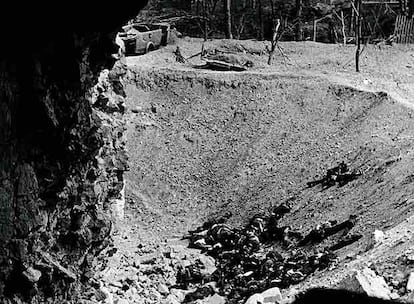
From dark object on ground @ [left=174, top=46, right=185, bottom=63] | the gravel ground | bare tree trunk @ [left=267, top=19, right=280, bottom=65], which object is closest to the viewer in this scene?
the gravel ground

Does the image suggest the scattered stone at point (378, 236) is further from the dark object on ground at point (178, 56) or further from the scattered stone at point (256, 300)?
the dark object on ground at point (178, 56)

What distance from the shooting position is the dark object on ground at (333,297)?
8.79m

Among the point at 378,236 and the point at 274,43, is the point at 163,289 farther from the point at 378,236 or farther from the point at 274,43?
the point at 274,43

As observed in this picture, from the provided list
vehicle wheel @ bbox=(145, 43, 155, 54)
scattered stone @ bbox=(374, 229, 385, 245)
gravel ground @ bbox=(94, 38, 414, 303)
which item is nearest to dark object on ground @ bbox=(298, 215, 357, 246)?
gravel ground @ bbox=(94, 38, 414, 303)

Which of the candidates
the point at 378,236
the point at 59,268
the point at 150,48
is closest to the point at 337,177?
the point at 378,236

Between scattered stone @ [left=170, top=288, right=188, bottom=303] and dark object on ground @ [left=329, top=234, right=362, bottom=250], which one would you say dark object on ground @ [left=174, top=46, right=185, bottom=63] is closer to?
scattered stone @ [left=170, top=288, right=188, bottom=303]

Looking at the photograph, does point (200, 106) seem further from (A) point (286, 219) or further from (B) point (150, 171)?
(A) point (286, 219)

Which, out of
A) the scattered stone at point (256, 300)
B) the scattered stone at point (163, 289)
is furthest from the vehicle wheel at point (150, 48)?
the scattered stone at point (256, 300)

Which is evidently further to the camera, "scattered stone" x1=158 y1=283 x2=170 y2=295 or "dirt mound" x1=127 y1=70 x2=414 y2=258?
"dirt mound" x1=127 y1=70 x2=414 y2=258

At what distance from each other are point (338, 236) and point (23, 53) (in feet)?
27.2

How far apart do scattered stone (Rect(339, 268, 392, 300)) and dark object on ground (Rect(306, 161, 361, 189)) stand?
20.1 ft

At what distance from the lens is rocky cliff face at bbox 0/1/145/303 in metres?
6.90

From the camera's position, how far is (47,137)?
786 centimetres

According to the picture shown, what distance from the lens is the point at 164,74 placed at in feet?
68.2
